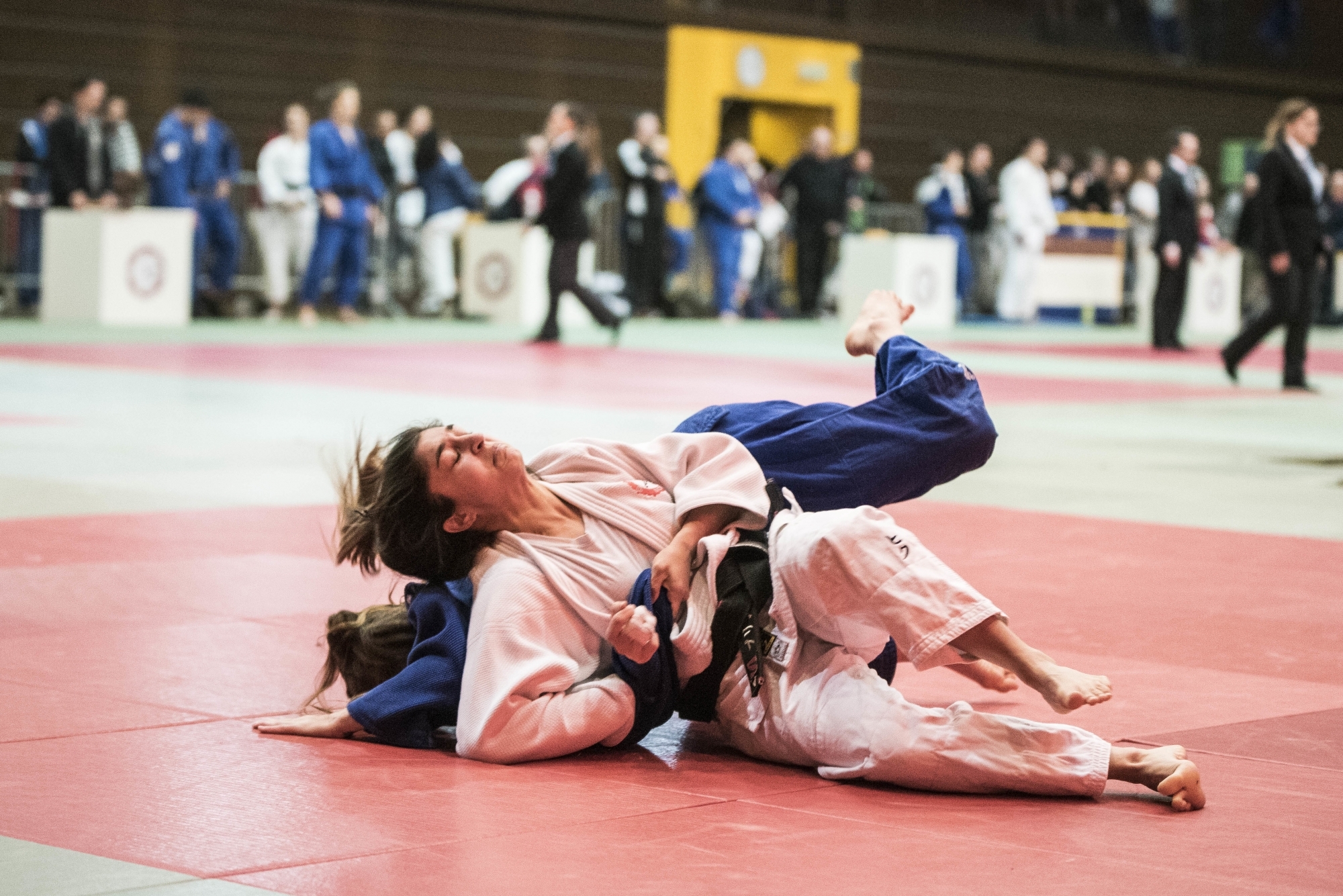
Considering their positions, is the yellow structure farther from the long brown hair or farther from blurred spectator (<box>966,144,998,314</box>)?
the long brown hair

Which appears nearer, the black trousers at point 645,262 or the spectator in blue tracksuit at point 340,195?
the spectator in blue tracksuit at point 340,195

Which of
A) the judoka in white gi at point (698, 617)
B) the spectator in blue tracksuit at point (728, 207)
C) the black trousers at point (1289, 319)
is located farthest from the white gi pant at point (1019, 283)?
the judoka in white gi at point (698, 617)

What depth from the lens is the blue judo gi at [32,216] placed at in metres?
20.0

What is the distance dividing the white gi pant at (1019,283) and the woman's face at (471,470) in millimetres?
23301

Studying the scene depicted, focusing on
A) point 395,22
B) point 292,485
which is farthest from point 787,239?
point 292,485

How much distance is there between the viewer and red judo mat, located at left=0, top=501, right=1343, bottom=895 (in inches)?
128

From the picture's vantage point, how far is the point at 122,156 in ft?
65.5

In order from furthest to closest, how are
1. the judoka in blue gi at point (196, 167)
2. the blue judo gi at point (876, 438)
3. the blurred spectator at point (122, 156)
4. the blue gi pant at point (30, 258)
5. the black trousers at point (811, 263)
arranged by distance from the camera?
the black trousers at point (811, 263) < the judoka in blue gi at point (196, 167) < the blue gi pant at point (30, 258) < the blurred spectator at point (122, 156) < the blue judo gi at point (876, 438)

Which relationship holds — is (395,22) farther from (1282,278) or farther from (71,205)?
(1282,278)

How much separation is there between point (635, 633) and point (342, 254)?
18167mm

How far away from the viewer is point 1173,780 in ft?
12.1

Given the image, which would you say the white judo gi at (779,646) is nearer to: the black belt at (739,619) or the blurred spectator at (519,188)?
the black belt at (739,619)

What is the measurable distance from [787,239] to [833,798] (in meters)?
24.0

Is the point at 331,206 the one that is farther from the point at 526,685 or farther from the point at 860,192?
the point at 526,685
